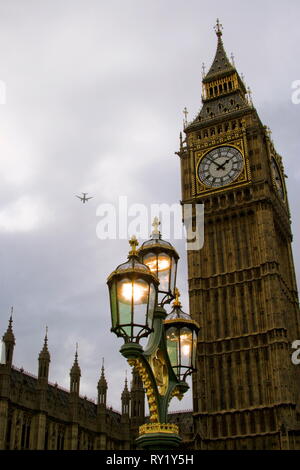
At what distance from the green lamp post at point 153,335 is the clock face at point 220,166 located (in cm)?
4854

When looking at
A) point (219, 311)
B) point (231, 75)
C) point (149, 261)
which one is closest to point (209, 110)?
point (231, 75)

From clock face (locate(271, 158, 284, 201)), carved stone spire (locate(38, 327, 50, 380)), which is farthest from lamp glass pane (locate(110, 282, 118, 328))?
clock face (locate(271, 158, 284, 201))

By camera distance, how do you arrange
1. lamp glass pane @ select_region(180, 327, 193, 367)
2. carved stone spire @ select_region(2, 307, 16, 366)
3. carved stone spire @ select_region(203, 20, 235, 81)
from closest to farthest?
1. lamp glass pane @ select_region(180, 327, 193, 367)
2. carved stone spire @ select_region(2, 307, 16, 366)
3. carved stone spire @ select_region(203, 20, 235, 81)

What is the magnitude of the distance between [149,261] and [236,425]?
133 feet

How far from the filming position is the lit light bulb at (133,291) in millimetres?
11320

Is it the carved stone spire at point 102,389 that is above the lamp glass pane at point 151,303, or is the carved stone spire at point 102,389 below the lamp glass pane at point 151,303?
above

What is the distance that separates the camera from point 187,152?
65812 mm

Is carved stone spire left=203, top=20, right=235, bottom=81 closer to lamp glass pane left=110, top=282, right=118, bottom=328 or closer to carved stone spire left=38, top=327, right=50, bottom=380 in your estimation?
carved stone spire left=38, top=327, right=50, bottom=380

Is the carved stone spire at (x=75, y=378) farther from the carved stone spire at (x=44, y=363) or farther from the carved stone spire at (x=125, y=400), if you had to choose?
the carved stone spire at (x=125, y=400)

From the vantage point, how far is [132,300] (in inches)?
444

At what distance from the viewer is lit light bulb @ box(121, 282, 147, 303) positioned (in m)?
11.3

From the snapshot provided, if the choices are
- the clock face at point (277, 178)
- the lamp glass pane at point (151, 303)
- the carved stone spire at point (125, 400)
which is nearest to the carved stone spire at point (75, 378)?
the carved stone spire at point (125, 400)

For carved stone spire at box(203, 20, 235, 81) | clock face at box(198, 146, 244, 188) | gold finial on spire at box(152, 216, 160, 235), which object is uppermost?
carved stone spire at box(203, 20, 235, 81)
